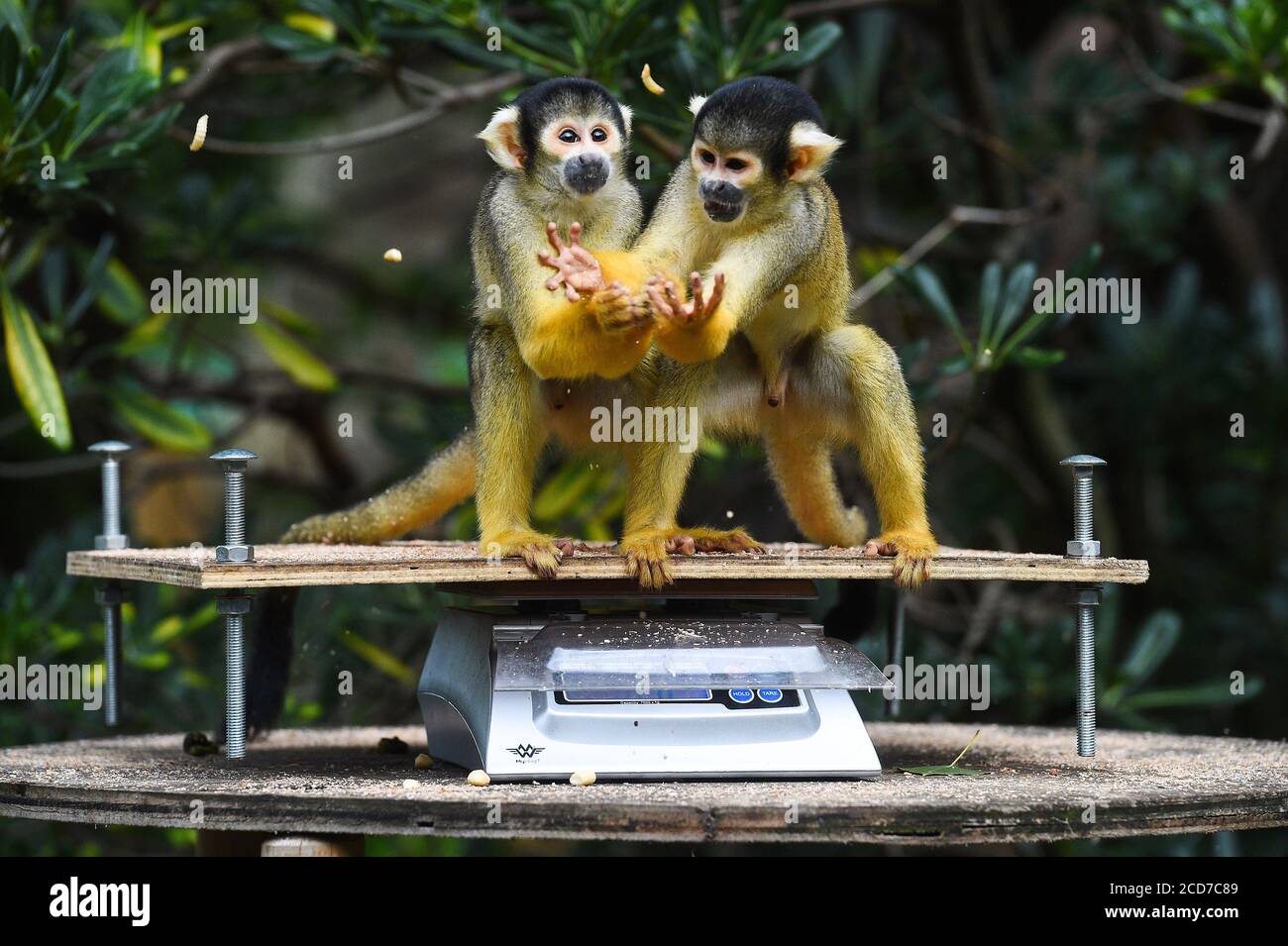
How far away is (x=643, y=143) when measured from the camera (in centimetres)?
587

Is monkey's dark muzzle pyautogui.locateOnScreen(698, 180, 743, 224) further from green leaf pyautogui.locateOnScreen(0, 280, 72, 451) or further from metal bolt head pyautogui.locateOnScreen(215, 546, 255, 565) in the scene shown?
green leaf pyautogui.locateOnScreen(0, 280, 72, 451)

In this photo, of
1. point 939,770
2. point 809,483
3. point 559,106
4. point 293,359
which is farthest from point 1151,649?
point 293,359

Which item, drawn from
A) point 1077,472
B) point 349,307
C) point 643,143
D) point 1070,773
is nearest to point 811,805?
point 1070,773

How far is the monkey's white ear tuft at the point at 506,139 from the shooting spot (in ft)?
14.8

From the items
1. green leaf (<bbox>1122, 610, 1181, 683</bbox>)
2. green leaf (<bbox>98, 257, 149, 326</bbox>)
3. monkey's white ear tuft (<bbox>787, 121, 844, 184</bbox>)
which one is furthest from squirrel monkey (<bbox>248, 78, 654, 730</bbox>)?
green leaf (<bbox>1122, 610, 1181, 683</bbox>)

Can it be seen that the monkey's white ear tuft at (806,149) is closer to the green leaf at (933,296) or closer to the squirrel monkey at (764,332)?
the squirrel monkey at (764,332)

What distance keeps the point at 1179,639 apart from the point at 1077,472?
15.6ft

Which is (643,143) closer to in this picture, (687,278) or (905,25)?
(687,278)

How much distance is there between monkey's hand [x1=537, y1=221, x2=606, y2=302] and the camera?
3982 millimetres

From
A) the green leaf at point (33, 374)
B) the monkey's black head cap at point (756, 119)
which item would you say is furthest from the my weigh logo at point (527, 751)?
the green leaf at point (33, 374)

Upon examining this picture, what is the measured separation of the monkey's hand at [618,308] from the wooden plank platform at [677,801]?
1.12 metres

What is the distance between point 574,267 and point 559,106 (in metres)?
0.68

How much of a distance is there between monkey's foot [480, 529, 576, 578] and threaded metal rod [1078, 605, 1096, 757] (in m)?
1.33

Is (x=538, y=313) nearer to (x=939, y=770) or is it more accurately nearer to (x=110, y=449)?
(x=110, y=449)
